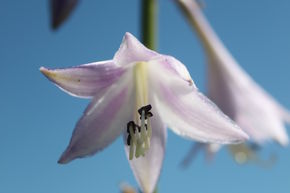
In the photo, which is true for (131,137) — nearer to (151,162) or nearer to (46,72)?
(151,162)

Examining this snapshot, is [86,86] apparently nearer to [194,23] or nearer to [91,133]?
[91,133]

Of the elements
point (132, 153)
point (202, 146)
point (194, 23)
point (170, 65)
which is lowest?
point (132, 153)

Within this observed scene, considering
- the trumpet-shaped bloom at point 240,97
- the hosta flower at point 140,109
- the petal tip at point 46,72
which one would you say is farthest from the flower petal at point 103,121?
the trumpet-shaped bloom at point 240,97

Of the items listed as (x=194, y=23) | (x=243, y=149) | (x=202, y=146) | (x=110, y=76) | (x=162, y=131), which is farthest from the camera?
(x=202, y=146)

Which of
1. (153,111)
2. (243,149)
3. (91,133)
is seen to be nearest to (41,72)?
(91,133)

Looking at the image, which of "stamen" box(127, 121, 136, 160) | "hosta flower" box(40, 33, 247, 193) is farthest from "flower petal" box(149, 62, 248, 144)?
"stamen" box(127, 121, 136, 160)

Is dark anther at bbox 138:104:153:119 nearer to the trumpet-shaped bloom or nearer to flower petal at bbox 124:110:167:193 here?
flower petal at bbox 124:110:167:193
